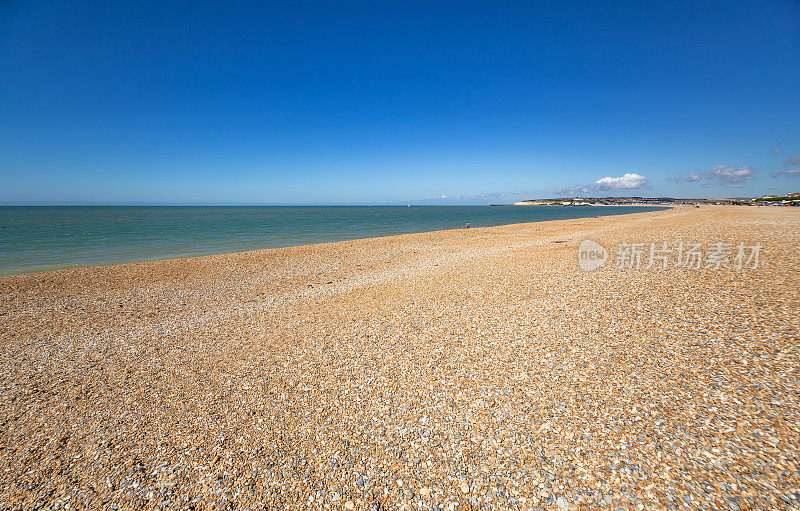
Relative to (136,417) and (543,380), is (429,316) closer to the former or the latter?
(543,380)

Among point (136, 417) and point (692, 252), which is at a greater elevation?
point (692, 252)

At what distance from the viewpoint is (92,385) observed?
18.4 feet

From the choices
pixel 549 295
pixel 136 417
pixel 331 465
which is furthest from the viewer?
pixel 549 295

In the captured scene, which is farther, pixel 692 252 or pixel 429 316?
pixel 692 252

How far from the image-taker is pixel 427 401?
15.4 feet

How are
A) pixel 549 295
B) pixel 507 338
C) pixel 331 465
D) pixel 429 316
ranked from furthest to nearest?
pixel 549 295 → pixel 429 316 → pixel 507 338 → pixel 331 465

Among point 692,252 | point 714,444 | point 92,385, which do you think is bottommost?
point 92,385

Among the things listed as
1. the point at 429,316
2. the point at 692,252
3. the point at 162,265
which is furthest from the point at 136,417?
the point at 692,252

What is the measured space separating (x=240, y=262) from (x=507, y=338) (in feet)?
51.7

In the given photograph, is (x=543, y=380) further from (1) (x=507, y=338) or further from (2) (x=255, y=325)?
(2) (x=255, y=325)

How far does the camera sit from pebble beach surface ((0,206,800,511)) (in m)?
3.29

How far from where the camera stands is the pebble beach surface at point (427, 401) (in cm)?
329

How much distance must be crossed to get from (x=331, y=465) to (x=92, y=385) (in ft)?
16.9

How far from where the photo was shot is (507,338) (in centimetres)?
651
